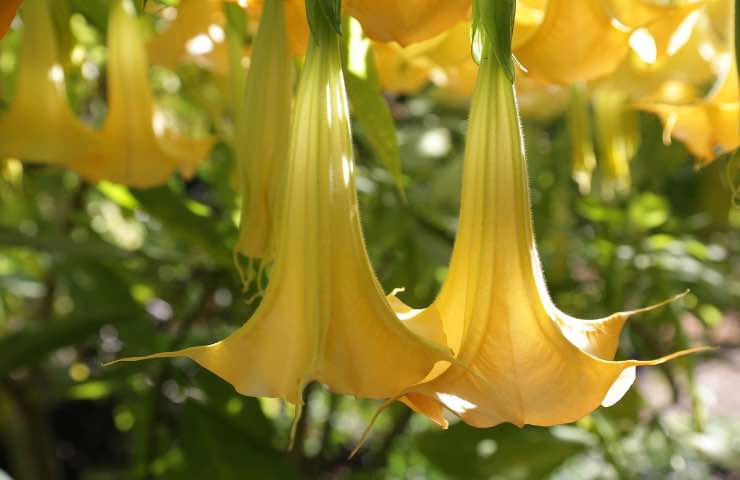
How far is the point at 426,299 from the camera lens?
969 mm

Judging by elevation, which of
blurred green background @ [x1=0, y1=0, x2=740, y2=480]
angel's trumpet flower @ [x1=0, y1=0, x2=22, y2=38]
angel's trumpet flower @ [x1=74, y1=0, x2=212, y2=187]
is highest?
angel's trumpet flower @ [x1=0, y1=0, x2=22, y2=38]

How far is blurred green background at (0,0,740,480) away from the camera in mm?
779

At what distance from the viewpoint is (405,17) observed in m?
0.38

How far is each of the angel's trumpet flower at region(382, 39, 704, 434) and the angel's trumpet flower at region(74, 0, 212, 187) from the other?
0.91 feet

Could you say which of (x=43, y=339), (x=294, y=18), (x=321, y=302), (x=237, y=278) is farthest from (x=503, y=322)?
(x=43, y=339)

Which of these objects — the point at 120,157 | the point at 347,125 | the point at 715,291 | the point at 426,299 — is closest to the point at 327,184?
the point at 347,125

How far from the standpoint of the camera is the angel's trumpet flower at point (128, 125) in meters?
0.58

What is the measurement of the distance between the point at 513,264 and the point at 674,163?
2.56 ft

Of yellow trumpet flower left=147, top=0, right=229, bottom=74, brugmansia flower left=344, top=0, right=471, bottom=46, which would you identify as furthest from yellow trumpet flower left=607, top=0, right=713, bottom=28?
yellow trumpet flower left=147, top=0, right=229, bottom=74

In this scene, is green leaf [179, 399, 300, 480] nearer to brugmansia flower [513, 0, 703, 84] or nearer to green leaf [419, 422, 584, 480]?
green leaf [419, 422, 584, 480]

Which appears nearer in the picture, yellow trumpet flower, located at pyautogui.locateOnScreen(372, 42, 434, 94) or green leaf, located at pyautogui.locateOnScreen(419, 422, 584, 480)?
yellow trumpet flower, located at pyautogui.locateOnScreen(372, 42, 434, 94)

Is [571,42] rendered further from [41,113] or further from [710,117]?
[41,113]

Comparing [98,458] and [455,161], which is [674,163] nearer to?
[455,161]

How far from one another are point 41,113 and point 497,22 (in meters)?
0.33
